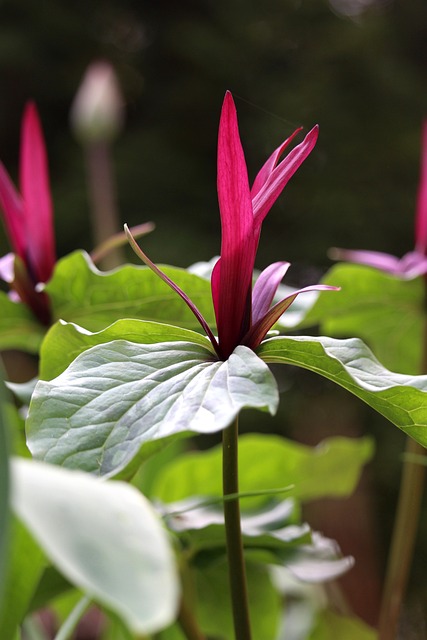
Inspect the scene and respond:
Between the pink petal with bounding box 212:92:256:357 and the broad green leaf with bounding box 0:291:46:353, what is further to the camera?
the broad green leaf with bounding box 0:291:46:353

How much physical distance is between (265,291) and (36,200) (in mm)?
159

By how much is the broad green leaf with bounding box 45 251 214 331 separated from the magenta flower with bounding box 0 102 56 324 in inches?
0.5

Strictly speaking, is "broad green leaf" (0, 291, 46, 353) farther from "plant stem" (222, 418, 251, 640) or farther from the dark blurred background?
the dark blurred background

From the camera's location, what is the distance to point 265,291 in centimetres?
24

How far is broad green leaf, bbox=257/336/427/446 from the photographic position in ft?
0.65

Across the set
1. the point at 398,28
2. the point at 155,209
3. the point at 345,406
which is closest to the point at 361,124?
the point at 398,28

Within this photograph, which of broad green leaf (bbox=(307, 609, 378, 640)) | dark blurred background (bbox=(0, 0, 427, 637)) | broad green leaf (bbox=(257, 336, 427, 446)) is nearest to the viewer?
broad green leaf (bbox=(257, 336, 427, 446))

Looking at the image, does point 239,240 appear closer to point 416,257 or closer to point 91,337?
point 91,337

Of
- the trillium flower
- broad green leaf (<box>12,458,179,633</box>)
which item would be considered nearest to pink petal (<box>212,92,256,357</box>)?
the trillium flower

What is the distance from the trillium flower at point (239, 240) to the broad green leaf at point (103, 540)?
4.5 inches

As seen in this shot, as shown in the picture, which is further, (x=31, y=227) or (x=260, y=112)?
(x=260, y=112)

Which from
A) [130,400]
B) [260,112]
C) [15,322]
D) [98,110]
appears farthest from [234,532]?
[260,112]

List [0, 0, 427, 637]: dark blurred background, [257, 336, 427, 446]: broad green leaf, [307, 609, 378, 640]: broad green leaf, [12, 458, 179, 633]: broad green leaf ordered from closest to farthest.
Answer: [12, 458, 179, 633]: broad green leaf, [257, 336, 427, 446]: broad green leaf, [307, 609, 378, 640]: broad green leaf, [0, 0, 427, 637]: dark blurred background

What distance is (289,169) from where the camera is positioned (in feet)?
0.71
